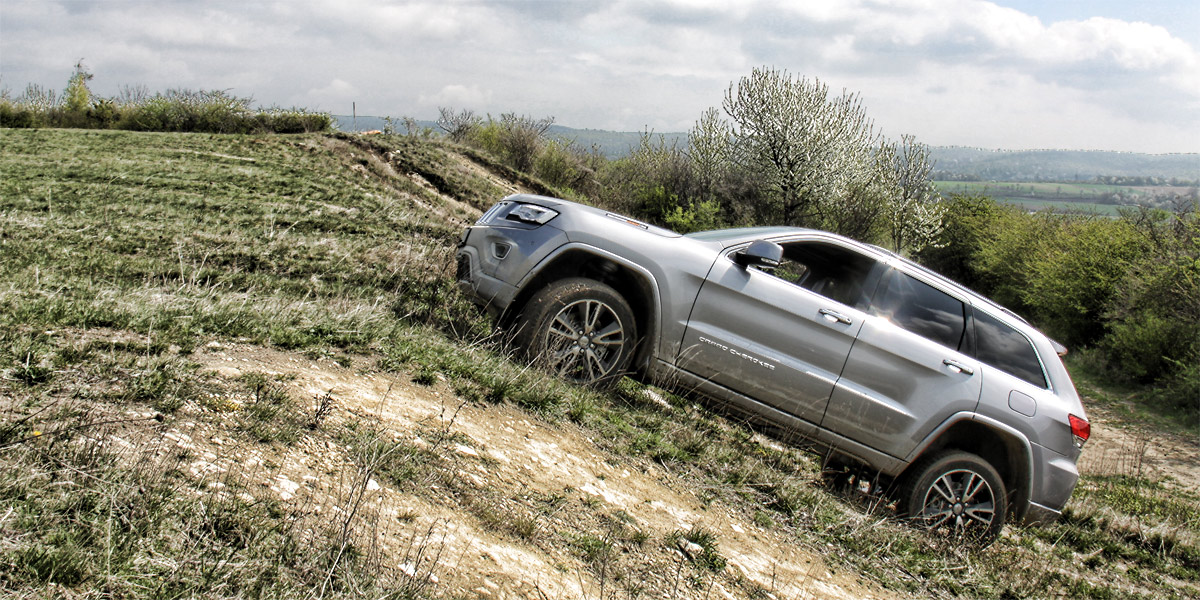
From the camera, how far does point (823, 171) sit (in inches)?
1522

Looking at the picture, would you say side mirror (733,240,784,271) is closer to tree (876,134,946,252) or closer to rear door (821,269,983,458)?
rear door (821,269,983,458)

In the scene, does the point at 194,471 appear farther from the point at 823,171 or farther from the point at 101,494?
the point at 823,171

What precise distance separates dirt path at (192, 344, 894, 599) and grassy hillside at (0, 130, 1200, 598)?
3cm

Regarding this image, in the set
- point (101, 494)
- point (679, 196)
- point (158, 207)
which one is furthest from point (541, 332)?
point (679, 196)

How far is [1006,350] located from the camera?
17.7 ft

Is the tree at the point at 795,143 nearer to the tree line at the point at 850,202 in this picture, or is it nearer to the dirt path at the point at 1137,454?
the tree line at the point at 850,202

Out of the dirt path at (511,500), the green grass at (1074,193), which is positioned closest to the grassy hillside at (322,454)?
the dirt path at (511,500)

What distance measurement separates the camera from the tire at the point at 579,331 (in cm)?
521

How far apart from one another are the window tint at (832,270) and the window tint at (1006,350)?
856mm

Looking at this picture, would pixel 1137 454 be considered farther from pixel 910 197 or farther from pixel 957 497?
pixel 910 197

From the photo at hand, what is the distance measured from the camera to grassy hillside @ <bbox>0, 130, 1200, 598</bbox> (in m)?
2.47

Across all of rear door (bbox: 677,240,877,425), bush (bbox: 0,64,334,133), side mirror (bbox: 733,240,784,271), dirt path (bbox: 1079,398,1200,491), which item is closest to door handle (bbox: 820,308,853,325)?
rear door (bbox: 677,240,877,425)

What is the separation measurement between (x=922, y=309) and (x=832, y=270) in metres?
0.70

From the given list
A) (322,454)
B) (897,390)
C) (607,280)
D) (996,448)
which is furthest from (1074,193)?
(322,454)
